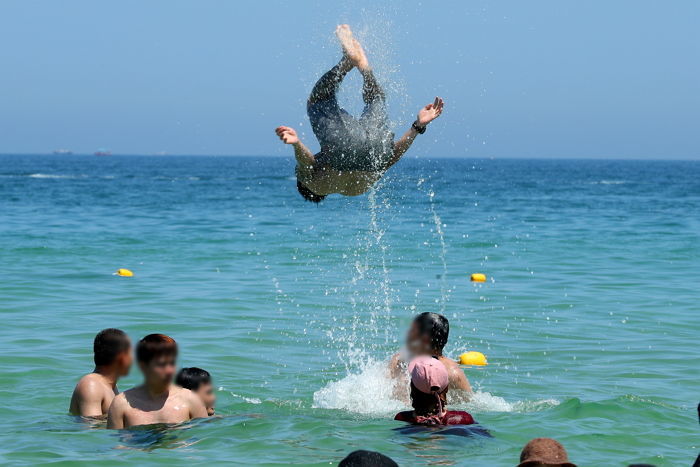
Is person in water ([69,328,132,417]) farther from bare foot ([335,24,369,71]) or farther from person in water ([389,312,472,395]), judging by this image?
bare foot ([335,24,369,71])

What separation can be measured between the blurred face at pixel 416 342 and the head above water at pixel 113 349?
2.40 m

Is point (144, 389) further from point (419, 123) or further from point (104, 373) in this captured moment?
point (419, 123)

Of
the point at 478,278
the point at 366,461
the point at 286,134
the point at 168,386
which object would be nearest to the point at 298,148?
the point at 286,134

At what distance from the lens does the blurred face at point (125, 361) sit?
324 inches

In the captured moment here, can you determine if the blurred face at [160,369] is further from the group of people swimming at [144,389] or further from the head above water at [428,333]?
the head above water at [428,333]

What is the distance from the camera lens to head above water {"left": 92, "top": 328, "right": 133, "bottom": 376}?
26.7ft

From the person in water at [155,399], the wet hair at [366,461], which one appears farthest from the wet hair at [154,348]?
the wet hair at [366,461]

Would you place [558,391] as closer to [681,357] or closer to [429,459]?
[681,357]

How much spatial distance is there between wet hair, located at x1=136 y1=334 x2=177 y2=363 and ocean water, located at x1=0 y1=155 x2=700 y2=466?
0.82m

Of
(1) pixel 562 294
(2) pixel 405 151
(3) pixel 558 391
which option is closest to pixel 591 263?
(1) pixel 562 294

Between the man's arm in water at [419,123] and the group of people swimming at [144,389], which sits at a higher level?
the man's arm in water at [419,123]

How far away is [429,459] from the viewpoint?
23.8 ft

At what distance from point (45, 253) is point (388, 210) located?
17.5m

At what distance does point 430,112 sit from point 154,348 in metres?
3.67
